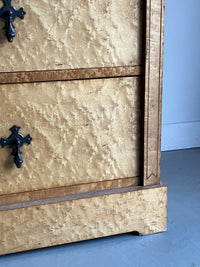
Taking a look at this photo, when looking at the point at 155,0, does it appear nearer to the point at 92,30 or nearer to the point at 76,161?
the point at 92,30

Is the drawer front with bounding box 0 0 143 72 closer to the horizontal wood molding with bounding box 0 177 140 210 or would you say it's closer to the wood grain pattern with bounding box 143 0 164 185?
the wood grain pattern with bounding box 143 0 164 185

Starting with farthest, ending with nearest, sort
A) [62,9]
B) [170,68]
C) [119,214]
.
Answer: [170,68]
[119,214]
[62,9]

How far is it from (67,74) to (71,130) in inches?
5.1

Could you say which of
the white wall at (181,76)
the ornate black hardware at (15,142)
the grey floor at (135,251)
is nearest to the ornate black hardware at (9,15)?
the ornate black hardware at (15,142)

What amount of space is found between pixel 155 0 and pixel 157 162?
1.27ft

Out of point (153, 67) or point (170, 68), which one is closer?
point (153, 67)

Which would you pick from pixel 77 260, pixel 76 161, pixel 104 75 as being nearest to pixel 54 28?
pixel 104 75

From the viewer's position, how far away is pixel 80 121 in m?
0.95

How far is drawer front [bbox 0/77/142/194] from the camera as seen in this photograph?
91cm

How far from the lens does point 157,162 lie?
3.41ft

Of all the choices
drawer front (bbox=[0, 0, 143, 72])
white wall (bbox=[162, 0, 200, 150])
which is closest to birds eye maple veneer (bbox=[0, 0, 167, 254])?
drawer front (bbox=[0, 0, 143, 72])

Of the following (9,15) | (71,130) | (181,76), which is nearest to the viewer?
(9,15)

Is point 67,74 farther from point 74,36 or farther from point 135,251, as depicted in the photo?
point 135,251

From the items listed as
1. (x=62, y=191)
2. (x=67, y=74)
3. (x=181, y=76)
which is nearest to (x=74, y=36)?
(x=67, y=74)
